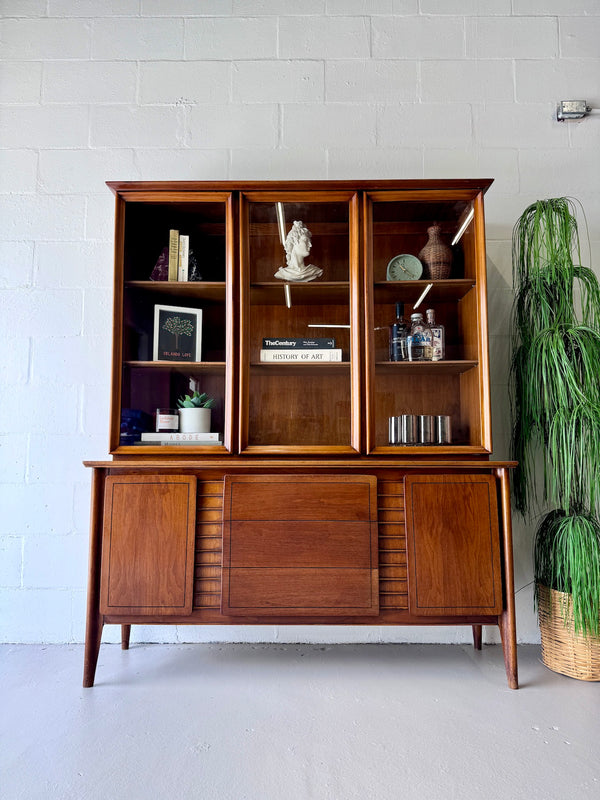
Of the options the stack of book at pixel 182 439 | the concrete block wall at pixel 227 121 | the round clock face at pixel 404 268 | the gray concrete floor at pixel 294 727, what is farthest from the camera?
the concrete block wall at pixel 227 121

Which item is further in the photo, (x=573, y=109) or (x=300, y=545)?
(x=573, y=109)

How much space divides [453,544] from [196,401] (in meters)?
1.12

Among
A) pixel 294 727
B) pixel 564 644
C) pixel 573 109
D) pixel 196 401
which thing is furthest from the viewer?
pixel 573 109

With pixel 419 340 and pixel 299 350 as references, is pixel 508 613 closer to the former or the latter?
pixel 419 340

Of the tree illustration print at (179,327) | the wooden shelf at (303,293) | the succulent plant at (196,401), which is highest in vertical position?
the wooden shelf at (303,293)

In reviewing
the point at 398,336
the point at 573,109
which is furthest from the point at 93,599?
A: the point at 573,109

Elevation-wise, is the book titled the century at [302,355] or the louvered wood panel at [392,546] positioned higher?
the book titled the century at [302,355]

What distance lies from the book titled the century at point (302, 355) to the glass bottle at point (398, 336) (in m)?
0.22

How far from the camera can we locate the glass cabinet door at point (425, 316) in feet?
6.84

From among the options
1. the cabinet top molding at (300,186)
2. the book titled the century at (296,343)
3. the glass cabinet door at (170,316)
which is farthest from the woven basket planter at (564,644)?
the cabinet top molding at (300,186)

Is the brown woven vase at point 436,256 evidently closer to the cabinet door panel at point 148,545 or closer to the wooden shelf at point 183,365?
the wooden shelf at point 183,365

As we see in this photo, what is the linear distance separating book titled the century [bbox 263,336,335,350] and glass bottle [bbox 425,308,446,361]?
417mm

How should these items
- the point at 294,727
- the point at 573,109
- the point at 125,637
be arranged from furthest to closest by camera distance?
the point at 573,109
the point at 125,637
the point at 294,727

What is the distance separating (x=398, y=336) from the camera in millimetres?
2162
